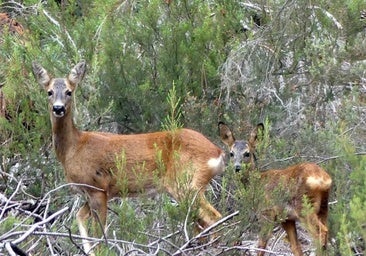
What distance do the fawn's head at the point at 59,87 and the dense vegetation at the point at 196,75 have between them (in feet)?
2.19

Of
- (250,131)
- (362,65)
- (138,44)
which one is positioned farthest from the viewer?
(138,44)

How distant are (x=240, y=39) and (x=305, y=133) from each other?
76.1 inches

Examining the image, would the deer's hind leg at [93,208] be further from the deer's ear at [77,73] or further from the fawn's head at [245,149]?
the fawn's head at [245,149]

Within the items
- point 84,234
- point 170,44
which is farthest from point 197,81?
point 84,234

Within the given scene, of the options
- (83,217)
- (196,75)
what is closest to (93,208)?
(83,217)

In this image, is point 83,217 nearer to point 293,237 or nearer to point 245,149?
point 245,149

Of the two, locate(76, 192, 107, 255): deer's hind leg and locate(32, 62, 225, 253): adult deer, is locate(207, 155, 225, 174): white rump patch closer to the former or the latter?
locate(32, 62, 225, 253): adult deer

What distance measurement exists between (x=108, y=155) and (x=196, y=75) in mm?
2160

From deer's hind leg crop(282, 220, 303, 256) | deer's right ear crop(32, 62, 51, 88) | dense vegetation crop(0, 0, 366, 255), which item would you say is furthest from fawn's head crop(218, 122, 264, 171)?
deer's right ear crop(32, 62, 51, 88)

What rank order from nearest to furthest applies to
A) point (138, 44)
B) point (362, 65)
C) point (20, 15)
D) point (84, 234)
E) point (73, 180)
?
point (84, 234) < point (73, 180) < point (362, 65) < point (138, 44) < point (20, 15)

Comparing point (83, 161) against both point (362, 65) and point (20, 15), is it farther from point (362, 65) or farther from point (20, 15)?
point (20, 15)

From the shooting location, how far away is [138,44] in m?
13.4

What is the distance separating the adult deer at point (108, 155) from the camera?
10.9 metres

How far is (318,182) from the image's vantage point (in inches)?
405
